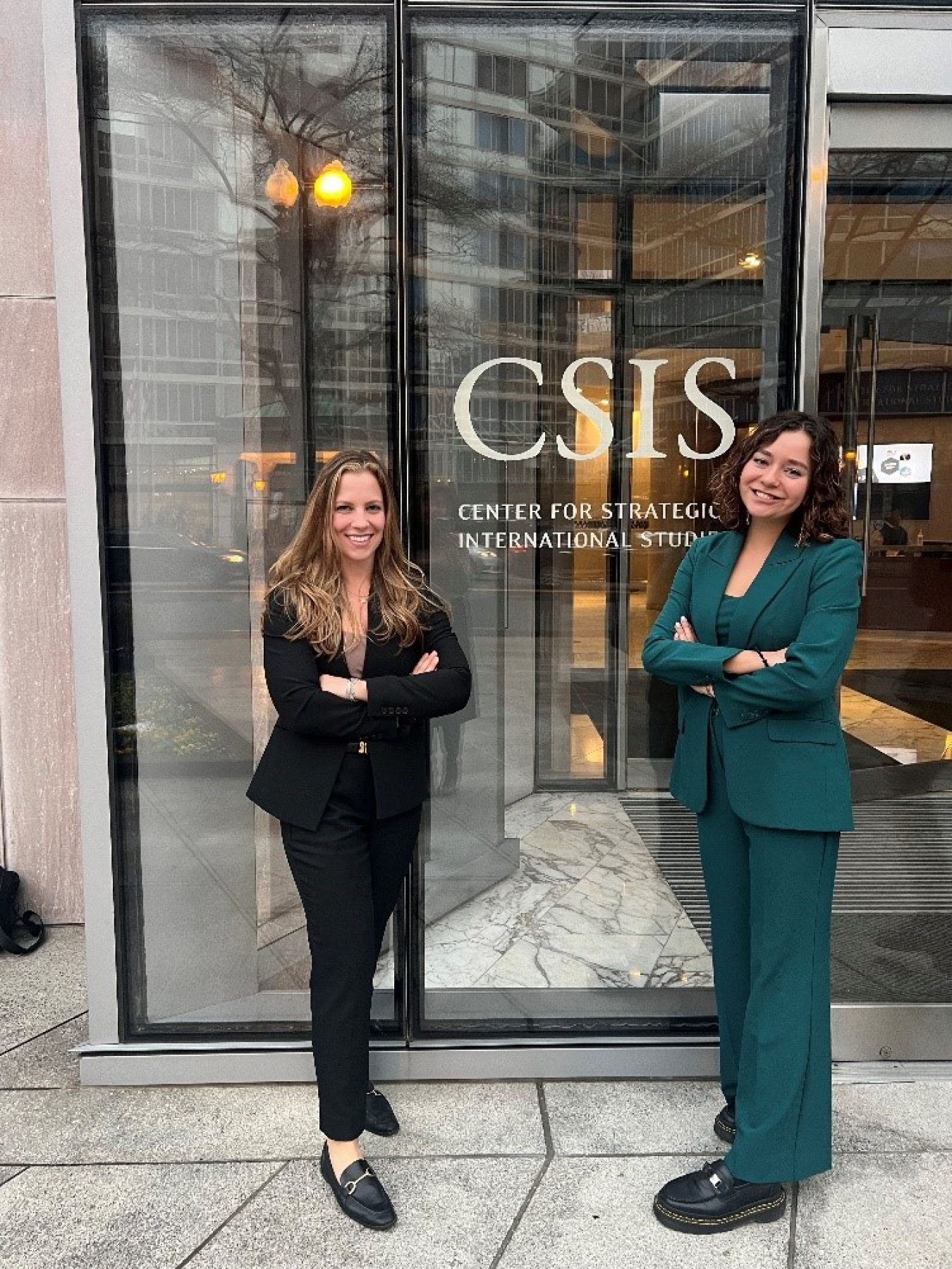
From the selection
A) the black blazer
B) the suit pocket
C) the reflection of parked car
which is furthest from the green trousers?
the reflection of parked car

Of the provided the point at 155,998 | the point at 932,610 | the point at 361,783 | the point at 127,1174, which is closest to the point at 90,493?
the point at 361,783

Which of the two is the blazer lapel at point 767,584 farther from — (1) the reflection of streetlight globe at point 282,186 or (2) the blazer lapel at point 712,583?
(1) the reflection of streetlight globe at point 282,186

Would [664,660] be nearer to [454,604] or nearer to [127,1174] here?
[454,604]

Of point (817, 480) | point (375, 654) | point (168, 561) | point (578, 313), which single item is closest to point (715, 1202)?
point (375, 654)

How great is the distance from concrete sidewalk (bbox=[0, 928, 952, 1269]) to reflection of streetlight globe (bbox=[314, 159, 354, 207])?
2928 millimetres

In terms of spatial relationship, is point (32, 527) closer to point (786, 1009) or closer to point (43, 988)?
point (43, 988)

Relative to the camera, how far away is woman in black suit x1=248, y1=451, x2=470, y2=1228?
2.61m

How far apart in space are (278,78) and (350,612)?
1.81m

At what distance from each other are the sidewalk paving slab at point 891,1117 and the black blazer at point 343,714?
5.68 ft

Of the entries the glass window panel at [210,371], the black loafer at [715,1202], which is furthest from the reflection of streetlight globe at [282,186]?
the black loafer at [715,1202]

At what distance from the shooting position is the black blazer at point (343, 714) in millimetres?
2578

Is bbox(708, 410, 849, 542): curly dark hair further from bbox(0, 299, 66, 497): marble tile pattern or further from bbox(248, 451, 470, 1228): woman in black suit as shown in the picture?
bbox(0, 299, 66, 497): marble tile pattern

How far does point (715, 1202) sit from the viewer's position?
2639 mm

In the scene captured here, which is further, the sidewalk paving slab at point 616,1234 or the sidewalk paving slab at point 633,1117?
the sidewalk paving slab at point 633,1117
